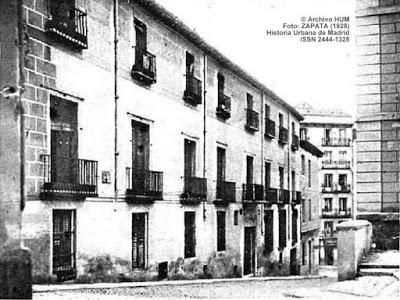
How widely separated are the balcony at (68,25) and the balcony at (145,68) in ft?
6.90

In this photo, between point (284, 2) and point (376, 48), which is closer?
point (284, 2)

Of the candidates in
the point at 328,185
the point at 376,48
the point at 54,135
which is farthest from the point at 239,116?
the point at 328,185

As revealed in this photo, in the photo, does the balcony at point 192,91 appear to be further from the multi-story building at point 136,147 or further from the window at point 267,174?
the window at point 267,174

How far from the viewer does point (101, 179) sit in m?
12.4

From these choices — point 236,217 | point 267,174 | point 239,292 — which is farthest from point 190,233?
point 267,174

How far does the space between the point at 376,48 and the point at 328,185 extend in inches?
1430

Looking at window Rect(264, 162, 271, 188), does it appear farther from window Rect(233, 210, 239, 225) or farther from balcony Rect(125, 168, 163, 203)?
balcony Rect(125, 168, 163, 203)

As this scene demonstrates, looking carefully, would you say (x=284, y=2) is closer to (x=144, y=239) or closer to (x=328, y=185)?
(x=144, y=239)

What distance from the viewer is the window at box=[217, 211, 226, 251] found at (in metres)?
19.0

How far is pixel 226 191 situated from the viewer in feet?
63.0

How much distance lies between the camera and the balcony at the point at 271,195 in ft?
76.9

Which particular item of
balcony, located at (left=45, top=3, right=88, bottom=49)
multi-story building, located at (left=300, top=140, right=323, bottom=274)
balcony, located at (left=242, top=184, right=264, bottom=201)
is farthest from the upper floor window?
multi-story building, located at (left=300, top=140, right=323, bottom=274)

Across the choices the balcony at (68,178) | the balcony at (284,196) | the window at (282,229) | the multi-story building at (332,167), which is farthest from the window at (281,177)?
the multi-story building at (332,167)

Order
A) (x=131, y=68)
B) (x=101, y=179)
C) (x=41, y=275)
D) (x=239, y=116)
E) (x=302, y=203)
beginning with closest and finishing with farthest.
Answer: (x=41, y=275)
(x=101, y=179)
(x=131, y=68)
(x=239, y=116)
(x=302, y=203)
